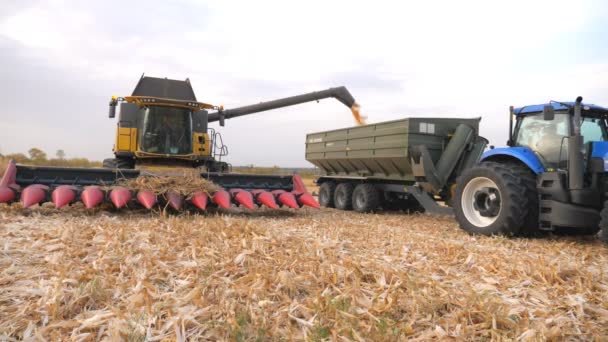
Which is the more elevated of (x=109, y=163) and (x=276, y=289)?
(x=109, y=163)

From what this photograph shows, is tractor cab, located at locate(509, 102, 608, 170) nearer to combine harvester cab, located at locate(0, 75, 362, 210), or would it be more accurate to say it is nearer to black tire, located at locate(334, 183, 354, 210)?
combine harvester cab, located at locate(0, 75, 362, 210)

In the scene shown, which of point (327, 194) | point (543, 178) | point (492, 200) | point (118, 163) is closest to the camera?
point (543, 178)

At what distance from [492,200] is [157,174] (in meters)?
5.68

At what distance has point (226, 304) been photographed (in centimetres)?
299

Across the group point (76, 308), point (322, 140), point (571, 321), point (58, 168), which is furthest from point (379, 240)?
point (322, 140)

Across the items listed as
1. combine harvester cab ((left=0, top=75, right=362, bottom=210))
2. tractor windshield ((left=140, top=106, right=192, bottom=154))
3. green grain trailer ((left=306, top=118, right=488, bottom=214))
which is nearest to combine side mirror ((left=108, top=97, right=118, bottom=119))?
combine harvester cab ((left=0, top=75, right=362, bottom=210))

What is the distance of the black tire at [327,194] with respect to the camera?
12828mm

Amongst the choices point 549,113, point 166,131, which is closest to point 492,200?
point 549,113

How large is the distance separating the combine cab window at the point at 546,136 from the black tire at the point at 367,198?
4.19 m

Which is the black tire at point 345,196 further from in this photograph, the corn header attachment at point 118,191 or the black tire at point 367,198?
the corn header attachment at point 118,191

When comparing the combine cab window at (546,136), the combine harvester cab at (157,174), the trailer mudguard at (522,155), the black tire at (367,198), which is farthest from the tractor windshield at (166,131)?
the combine cab window at (546,136)

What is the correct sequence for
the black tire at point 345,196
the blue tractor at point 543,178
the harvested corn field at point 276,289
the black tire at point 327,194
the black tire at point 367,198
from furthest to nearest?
the black tire at point 327,194 < the black tire at point 345,196 < the black tire at point 367,198 < the blue tractor at point 543,178 < the harvested corn field at point 276,289

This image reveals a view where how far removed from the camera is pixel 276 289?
3.34m

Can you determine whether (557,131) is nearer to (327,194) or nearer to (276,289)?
(276,289)
